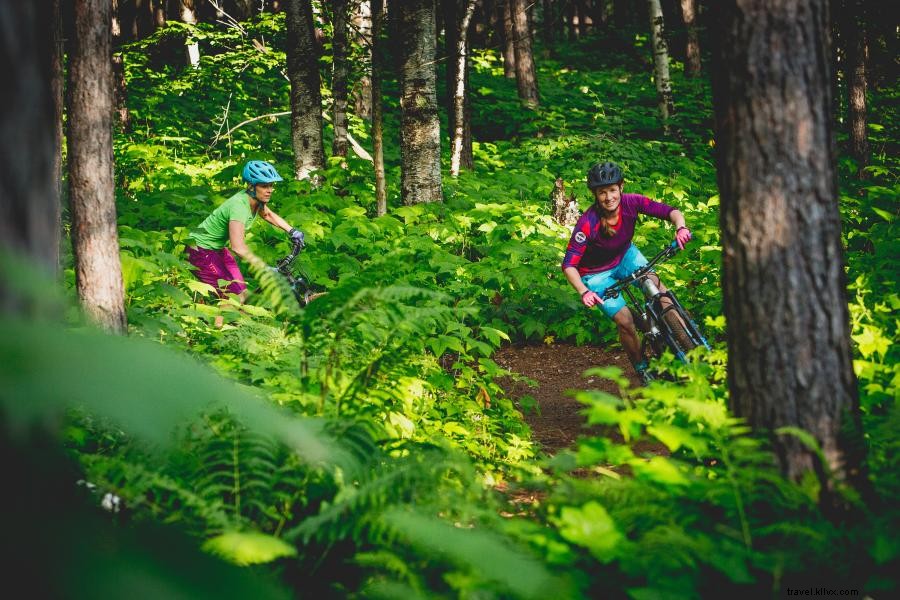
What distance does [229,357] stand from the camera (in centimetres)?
476

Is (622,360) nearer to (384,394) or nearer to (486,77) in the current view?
(384,394)

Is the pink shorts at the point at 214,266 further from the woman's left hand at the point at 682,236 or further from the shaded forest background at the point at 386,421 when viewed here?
the woman's left hand at the point at 682,236

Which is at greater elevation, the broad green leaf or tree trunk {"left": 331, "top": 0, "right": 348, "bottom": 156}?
tree trunk {"left": 331, "top": 0, "right": 348, "bottom": 156}

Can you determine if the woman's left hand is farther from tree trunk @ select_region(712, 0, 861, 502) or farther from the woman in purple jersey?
tree trunk @ select_region(712, 0, 861, 502)

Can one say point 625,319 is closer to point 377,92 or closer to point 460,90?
point 377,92

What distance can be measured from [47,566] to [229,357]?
12.9 feet

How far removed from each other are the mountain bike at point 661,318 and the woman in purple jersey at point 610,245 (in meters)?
0.12

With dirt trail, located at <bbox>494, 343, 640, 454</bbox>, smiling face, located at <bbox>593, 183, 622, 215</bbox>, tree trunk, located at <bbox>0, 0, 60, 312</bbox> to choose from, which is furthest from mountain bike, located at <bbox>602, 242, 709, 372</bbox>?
tree trunk, located at <bbox>0, 0, 60, 312</bbox>

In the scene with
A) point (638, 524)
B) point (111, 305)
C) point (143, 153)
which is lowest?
point (638, 524)

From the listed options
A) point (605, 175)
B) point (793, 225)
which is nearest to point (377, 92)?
point (605, 175)

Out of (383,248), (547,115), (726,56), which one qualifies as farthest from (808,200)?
(547,115)

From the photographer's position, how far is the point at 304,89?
12422mm

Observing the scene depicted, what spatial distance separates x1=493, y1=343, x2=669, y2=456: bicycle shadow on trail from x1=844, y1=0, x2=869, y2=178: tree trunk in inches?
347

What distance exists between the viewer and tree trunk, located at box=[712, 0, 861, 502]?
271 cm
